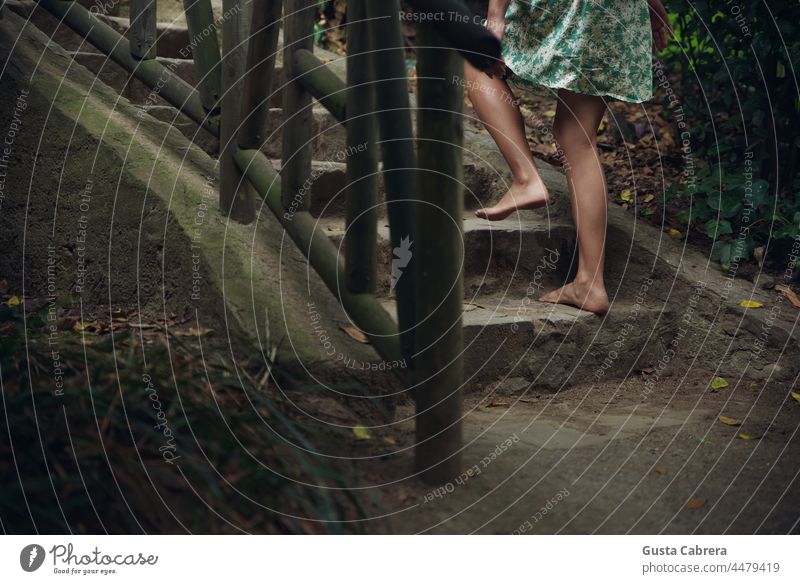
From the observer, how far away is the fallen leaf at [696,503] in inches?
61.3

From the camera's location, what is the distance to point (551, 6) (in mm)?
2299

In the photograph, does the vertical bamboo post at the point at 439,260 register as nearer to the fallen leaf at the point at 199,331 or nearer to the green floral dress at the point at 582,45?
the fallen leaf at the point at 199,331

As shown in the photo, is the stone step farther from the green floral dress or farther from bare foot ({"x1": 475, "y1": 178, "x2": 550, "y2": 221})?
the green floral dress

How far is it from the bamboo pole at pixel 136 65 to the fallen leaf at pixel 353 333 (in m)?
0.75

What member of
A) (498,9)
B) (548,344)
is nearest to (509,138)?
(498,9)

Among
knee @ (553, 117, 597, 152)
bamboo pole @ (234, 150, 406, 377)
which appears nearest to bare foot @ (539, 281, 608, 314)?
knee @ (553, 117, 597, 152)

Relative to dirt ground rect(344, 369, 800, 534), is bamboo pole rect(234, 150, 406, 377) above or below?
above

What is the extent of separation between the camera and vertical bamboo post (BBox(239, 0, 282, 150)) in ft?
6.87

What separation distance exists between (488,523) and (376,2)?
3.07 feet

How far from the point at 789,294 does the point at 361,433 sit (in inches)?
62.3

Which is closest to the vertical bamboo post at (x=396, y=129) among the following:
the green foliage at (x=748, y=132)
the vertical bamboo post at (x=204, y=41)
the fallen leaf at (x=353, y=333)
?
the fallen leaf at (x=353, y=333)

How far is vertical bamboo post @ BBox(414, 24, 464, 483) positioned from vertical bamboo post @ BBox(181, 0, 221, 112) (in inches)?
42.2

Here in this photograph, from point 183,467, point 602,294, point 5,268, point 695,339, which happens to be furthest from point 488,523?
point 5,268
